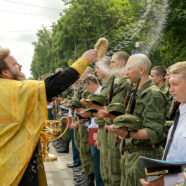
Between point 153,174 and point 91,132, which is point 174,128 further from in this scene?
point 91,132

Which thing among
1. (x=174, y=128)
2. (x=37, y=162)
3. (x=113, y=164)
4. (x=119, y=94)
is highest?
(x=119, y=94)

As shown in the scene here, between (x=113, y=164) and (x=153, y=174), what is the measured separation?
1776mm

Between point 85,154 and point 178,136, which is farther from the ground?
point 178,136

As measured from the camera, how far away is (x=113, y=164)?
3.96 metres

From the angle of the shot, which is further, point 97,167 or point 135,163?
point 97,167

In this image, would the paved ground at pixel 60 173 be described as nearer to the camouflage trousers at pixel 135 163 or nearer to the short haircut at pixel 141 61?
the camouflage trousers at pixel 135 163

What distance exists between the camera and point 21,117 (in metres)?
2.60

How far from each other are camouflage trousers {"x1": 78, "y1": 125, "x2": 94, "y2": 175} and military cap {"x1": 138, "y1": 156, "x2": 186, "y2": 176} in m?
3.87

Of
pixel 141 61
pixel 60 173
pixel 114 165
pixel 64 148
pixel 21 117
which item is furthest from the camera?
pixel 64 148

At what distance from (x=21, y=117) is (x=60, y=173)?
14.6ft

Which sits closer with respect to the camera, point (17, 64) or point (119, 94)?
point (17, 64)

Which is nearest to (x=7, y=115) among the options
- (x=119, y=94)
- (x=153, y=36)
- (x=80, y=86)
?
(x=119, y=94)

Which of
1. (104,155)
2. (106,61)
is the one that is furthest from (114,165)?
(106,61)

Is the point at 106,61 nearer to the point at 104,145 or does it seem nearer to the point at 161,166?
the point at 104,145
